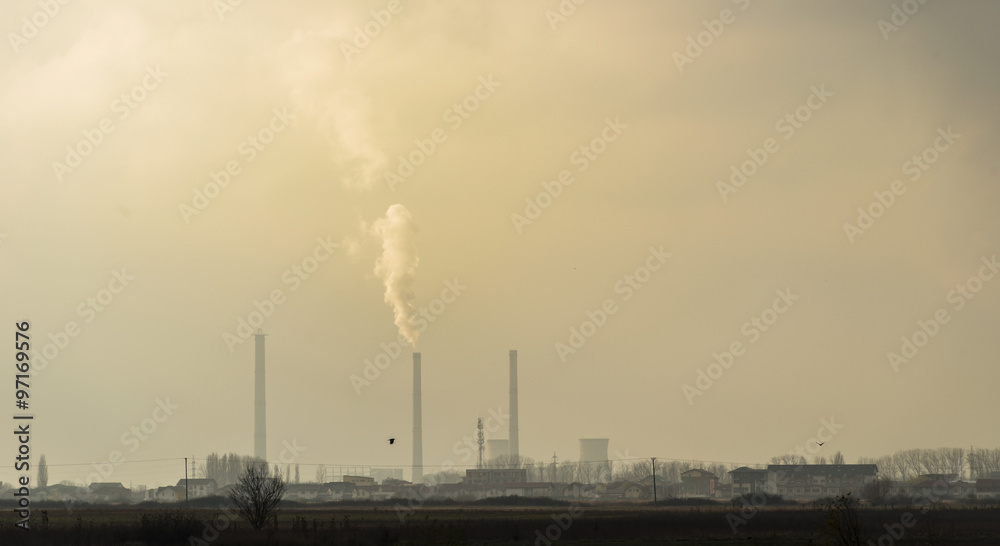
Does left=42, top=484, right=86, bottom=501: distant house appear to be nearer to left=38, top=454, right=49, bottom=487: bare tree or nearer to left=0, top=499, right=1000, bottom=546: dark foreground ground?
left=38, top=454, right=49, bottom=487: bare tree

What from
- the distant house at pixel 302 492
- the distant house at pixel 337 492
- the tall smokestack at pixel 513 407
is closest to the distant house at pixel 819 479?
the tall smokestack at pixel 513 407

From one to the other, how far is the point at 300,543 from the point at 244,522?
1421 cm

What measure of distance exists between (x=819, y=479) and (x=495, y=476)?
1785 inches

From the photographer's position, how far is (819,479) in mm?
140125

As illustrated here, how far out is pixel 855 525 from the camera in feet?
90.1

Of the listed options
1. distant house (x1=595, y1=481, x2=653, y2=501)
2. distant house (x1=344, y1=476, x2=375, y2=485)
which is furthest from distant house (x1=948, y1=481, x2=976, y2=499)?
distant house (x1=344, y1=476, x2=375, y2=485)

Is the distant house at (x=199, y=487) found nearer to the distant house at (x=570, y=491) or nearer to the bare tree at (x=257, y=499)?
the distant house at (x=570, y=491)

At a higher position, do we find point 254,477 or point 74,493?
point 254,477

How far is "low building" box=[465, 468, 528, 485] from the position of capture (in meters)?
156

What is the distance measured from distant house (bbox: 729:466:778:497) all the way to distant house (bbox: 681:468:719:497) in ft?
11.5

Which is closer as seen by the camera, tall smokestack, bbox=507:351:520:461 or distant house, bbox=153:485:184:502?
distant house, bbox=153:485:184:502

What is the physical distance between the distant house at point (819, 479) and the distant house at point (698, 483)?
8055mm

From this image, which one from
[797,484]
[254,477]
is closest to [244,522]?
[254,477]

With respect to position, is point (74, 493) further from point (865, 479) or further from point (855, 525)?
point (855, 525)
